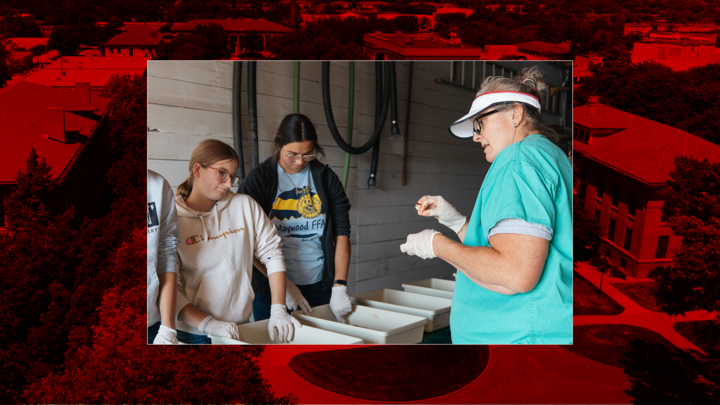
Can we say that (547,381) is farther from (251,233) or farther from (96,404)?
(251,233)

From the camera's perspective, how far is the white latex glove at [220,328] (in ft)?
11.4

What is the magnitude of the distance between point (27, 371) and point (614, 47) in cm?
1229

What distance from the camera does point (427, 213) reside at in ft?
10.4

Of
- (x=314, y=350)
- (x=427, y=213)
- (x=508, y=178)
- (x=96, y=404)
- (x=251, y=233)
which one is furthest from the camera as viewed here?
A: (x=314, y=350)

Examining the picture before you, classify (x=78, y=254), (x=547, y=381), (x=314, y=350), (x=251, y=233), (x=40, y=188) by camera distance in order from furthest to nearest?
1. (x=314, y=350)
2. (x=547, y=381)
3. (x=78, y=254)
4. (x=40, y=188)
5. (x=251, y=233)

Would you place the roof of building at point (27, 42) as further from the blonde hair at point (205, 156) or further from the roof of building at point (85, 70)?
the blonde hair at point (205, 156)

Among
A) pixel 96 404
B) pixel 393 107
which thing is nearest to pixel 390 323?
pixel 393 107

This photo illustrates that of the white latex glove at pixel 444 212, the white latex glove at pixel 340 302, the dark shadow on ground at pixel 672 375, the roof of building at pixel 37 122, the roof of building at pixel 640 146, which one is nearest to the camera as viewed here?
the white latex glove at pixel 444 212

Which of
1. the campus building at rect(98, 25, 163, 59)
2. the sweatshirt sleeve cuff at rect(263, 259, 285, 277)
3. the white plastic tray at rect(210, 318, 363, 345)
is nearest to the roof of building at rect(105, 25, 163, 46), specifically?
the campus building at rect(98, 25, 163, 59)

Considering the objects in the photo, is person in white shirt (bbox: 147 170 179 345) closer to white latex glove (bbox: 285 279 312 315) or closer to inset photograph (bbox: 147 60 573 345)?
inset photograph (bbox: 147 60 573 345)

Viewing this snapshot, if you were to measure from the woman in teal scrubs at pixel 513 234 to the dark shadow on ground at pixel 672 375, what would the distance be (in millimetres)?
8765

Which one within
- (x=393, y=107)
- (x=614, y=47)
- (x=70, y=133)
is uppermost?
(x=614, y=47)

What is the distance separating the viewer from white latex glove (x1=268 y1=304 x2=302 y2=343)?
11.4ft

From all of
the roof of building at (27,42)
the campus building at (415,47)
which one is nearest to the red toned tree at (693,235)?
the campus building at (415,47)
